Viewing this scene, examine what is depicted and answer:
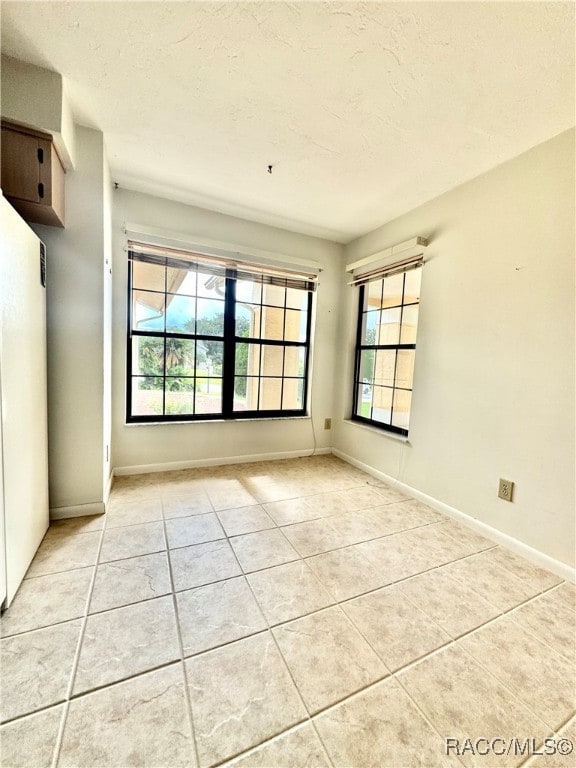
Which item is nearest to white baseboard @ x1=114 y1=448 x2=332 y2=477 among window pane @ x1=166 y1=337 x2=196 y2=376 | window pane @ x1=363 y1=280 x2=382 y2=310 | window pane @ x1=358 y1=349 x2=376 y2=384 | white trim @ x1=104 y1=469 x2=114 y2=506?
white trim @ x1=104 y1=469 x2=114 y2=506

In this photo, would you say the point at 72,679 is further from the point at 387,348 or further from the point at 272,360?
the point at 387,348

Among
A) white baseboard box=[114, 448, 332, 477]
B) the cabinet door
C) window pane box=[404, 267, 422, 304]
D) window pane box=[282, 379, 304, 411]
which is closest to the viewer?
the cabinet door

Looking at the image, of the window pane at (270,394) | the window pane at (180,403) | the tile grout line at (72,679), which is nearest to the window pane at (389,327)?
the window pane at (270,394)

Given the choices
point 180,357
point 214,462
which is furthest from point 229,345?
point 214,462

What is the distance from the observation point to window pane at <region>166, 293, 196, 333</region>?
2.79 metres

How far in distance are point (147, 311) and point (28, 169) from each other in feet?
4.10

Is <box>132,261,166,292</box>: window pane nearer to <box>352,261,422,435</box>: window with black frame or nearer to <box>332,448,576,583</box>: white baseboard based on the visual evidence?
<box>352,261,422,435</box>: window with black frame

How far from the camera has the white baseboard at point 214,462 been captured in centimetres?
273

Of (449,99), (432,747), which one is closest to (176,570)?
(432,747)

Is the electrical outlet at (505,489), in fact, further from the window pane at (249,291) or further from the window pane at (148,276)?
the window pane at (148,276)

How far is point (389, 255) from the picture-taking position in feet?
9.03

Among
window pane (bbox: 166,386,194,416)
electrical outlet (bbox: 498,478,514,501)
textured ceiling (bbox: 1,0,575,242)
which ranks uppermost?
textured ceiling (bbox: 1,0,575,242)

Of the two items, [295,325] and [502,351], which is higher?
[295,325]

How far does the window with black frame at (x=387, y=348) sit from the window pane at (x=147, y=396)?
204 cm
